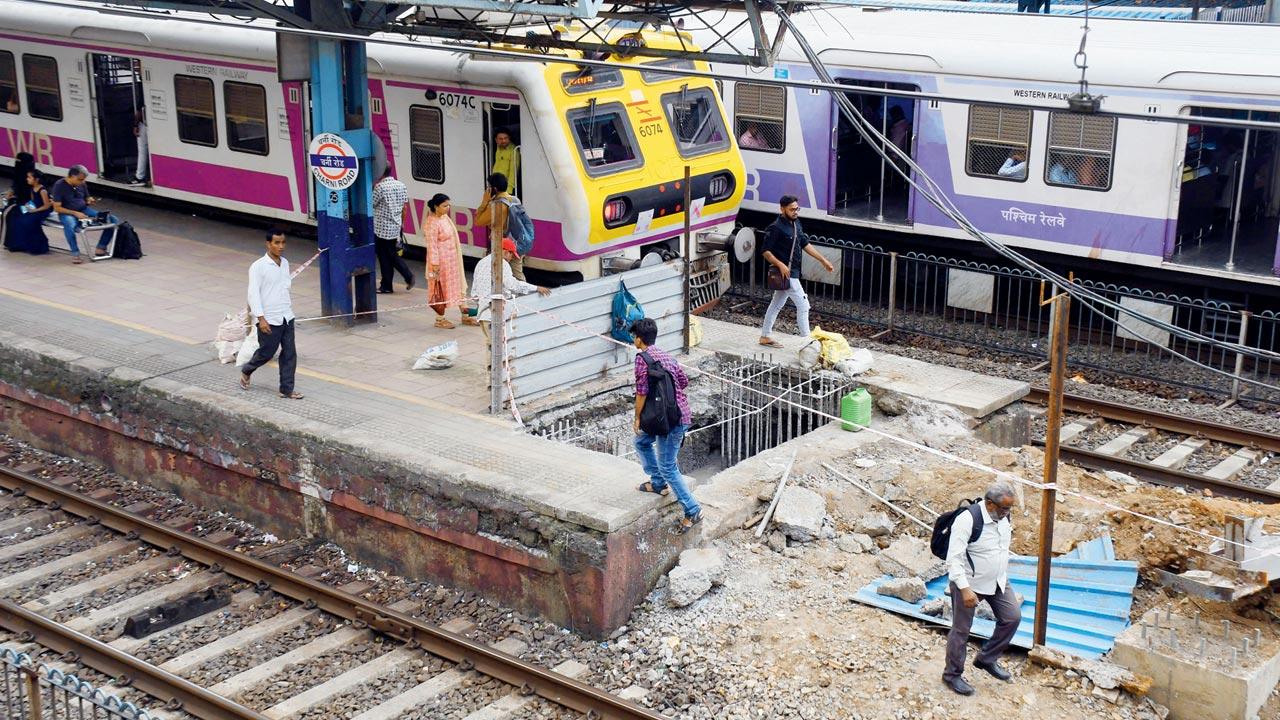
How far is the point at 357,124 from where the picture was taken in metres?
14.3

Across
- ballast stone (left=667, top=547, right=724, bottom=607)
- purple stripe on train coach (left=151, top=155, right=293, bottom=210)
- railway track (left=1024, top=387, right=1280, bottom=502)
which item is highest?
purple stripe on train coach (left=151, top=155, right=293, bottom=210)

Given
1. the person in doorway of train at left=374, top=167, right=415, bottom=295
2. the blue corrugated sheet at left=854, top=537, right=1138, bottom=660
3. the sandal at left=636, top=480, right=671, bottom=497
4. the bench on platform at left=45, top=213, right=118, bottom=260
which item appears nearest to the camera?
the blue corrugated sheet at left=854, top=537, right=1138, bottom=660

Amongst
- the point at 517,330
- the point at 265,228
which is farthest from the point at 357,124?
the point at 265,228

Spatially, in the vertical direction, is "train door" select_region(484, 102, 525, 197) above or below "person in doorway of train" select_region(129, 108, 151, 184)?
above

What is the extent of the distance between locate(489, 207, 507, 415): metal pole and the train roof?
18.5 feet

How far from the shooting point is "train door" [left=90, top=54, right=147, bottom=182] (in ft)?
66.1

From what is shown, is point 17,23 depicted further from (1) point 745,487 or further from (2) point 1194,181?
(2) point 1194,181

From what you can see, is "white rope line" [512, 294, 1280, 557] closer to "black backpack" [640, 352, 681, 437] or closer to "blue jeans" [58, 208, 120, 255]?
"black backpack" [640, 352, 681, 437]

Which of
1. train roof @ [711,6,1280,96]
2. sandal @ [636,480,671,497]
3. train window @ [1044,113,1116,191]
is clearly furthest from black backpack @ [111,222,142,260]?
train window @ [1044,113,1116,191]

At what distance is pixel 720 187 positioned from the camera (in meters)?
17.4

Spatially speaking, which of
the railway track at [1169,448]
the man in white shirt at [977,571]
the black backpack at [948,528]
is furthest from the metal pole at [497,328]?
the railway track at [1169,448]

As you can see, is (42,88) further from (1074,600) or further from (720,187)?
(1074,600)

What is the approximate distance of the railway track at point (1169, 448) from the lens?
1301cm

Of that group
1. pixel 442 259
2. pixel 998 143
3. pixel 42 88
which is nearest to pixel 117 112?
pixel 42 88
